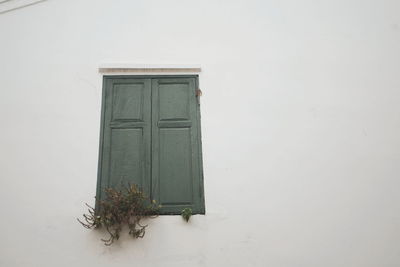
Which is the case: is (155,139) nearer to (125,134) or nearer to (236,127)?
(125,134)

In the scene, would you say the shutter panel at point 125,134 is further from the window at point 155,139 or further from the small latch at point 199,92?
the small latch at point 199,92

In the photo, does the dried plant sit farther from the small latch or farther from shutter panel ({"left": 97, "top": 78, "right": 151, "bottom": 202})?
the small latch

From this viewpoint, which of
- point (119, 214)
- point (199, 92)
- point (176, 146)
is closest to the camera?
point (119, 214)

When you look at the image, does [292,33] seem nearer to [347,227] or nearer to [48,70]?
[347,227]

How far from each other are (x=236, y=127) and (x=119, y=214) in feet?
4.89

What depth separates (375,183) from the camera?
9.47 ft

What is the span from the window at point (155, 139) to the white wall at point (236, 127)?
0.12 m

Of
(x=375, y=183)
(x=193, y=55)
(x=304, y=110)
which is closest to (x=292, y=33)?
(x=304, y=110)

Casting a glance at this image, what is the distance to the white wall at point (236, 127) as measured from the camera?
268 cm

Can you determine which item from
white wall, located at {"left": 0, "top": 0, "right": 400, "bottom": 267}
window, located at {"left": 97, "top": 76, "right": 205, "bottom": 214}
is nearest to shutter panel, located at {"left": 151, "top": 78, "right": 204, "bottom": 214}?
window, located at {"left": 97, "top": 76, "right": 205, "bottom": 214}

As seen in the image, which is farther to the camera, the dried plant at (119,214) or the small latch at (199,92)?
the small latch at (199,92)

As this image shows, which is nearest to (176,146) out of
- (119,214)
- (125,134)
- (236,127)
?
(125,134)

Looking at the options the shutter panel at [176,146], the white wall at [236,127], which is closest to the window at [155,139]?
the shutter panel at [176,146]

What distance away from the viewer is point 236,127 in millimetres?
3023
